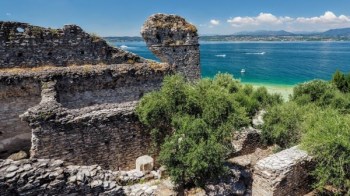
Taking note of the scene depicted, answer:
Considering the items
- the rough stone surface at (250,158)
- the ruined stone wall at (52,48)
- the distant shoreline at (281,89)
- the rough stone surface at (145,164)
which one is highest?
the ruined stone wall at (52,48)

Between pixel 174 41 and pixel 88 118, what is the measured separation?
10851 millimetres

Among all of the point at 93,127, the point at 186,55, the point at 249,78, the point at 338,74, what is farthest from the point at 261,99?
the point at 249,78

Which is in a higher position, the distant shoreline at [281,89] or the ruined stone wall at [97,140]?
the ruined stone wall at [97,140]

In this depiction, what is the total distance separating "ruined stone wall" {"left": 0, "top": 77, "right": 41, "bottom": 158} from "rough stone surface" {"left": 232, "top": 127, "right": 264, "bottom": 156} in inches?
347

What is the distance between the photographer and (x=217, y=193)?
9.55 meters

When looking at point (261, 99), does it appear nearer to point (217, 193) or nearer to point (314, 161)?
point (314, 161)

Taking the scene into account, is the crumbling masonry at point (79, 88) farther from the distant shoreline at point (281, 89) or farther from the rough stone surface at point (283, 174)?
the distant shoreline at point (281, 89)

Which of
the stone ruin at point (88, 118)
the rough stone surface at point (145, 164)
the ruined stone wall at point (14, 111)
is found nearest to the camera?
the stone ruin at point (88, 118)

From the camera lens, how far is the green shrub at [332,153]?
9.05m

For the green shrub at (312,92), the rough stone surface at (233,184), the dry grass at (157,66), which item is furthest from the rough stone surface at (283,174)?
the green shrub at (312,92)

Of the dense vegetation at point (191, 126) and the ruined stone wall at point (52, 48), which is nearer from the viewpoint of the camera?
the dense vegetation at point (191, 126)

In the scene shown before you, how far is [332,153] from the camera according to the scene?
9273 mm

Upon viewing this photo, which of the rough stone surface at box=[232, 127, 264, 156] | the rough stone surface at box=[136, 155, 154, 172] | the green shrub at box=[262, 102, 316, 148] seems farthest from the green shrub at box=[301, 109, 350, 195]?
the rough stone surface at box=[136, 155, 154, 172]

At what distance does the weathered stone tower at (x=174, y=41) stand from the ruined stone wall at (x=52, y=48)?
7.56 ft
